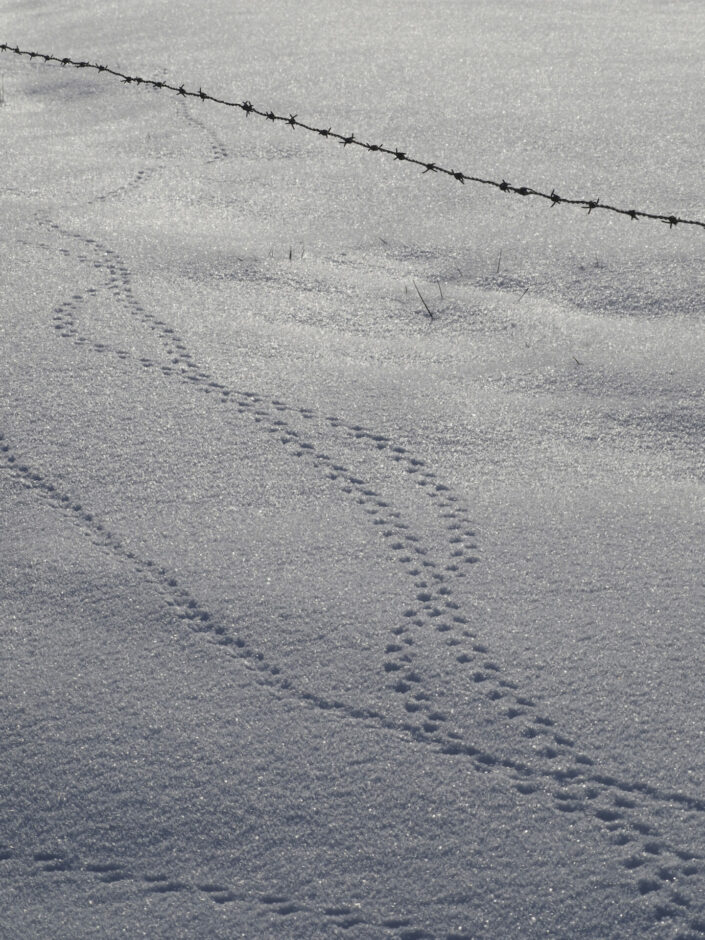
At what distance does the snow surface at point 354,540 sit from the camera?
5.69ft

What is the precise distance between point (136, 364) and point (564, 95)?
3.65m

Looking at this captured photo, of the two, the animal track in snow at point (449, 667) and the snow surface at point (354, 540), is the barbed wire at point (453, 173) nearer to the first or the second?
the snow surface at point (354, 540)

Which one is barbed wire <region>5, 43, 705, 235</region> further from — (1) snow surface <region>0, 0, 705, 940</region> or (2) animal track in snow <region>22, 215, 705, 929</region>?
(2) animal track in snow <region>22, 215, 705, 929</region>

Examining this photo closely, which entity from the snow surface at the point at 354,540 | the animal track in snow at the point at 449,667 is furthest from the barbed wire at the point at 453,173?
the animal track in snow at the point at 449,667

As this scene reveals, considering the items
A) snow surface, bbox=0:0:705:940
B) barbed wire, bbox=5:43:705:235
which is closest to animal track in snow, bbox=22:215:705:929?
snow surface, bbox=0:0:705:940

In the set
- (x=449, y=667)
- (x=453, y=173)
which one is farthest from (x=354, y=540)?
(x=453, y=173)

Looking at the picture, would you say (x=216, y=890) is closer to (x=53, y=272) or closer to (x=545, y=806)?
(x=545, y=806)

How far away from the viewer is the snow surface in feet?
5.69

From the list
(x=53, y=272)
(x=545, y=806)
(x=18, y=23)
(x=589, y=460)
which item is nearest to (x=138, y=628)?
(x=545, y=806)

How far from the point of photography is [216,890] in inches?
66.6

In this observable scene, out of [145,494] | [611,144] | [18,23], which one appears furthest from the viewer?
[18,23]

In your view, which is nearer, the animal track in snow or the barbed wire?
the animal track in snow

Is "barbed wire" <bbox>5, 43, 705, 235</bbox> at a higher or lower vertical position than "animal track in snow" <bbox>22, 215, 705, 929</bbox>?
higher

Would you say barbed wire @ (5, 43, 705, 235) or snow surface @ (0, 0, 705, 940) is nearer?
snow surface @ (0, 0, 705, 940)
